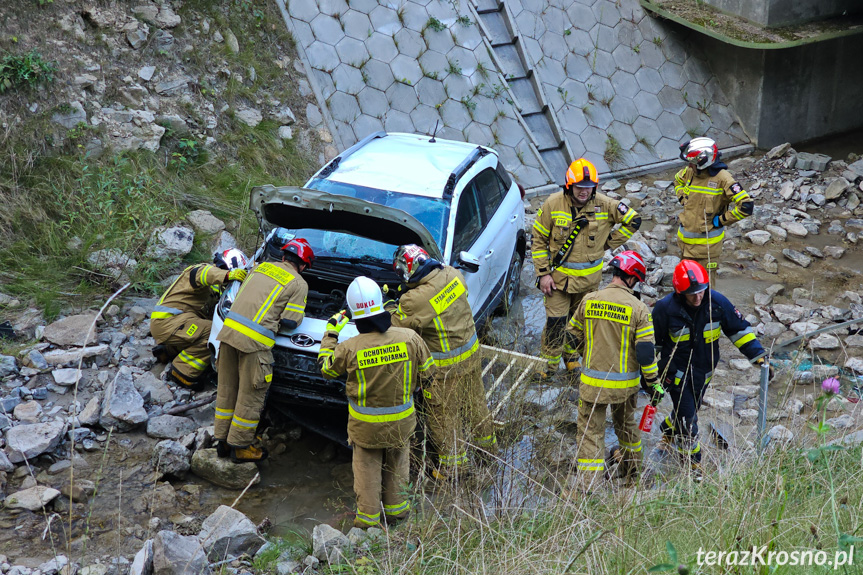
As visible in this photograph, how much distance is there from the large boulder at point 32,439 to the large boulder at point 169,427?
57 centimetres

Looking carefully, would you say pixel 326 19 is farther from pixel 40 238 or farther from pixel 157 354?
pixel 157 354

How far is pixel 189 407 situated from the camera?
18.8 feet

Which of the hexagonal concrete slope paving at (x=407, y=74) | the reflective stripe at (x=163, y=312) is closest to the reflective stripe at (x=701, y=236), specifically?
the hexagonal concrete slope paving at (x=407, y=74)

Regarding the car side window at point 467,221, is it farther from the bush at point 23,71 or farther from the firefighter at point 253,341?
the bush at point 23,71

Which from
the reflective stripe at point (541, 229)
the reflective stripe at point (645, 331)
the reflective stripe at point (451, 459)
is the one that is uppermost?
the reflective stripe at point (541, 229)

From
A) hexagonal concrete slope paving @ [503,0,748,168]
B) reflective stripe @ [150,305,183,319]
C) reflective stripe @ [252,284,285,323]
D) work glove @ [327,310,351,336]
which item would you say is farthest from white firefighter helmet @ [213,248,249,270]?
hexagonal concrete slope paving @ [503,0,748,168]

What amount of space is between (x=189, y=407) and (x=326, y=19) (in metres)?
6.34

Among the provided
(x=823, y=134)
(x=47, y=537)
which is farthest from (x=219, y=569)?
(x=823, y=134)

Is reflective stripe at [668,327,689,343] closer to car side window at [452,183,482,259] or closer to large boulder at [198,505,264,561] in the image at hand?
car side window at [452,183,482,259]

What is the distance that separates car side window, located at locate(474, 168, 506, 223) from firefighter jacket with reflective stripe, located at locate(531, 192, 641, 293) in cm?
55

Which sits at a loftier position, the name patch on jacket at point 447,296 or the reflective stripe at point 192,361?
the name patch on jacket at point 447,296

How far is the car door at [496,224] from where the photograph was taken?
6695 mm

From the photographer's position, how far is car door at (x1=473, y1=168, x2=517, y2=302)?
670cm

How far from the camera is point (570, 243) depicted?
20.7 feet
